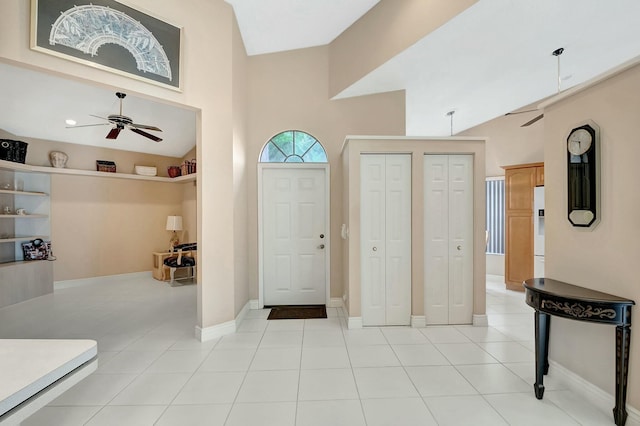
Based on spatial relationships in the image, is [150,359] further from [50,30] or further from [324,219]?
[50,30]

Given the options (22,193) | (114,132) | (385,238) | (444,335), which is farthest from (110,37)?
(444,335)

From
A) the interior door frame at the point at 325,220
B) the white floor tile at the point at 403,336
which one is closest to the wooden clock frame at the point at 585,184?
the white floor tile at the point at 403,336

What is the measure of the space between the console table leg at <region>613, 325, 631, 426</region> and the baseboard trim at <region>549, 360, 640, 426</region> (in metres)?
0.04

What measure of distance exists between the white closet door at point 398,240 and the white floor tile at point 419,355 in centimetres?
53

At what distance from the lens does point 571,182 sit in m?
2.12

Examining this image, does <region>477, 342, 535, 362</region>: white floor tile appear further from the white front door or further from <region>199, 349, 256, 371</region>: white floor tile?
<region>199, 349, 256, 371</region>: white floor tile

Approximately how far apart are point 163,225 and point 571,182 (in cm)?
732

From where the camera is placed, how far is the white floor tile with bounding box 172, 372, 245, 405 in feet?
6.63

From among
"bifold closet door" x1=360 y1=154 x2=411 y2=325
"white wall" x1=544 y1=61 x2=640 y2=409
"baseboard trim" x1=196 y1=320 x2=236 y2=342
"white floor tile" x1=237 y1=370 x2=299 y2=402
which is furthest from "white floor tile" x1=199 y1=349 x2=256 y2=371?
"white wall" x1=544 y1=61 x2=640 y2=409

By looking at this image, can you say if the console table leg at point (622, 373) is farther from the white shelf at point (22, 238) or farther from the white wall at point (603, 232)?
the white shelf at point (22, 238)

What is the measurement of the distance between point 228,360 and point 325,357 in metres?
0.97

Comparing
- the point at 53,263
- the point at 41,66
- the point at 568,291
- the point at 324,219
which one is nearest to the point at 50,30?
the point at 41,66

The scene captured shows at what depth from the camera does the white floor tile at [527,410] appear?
1.79m

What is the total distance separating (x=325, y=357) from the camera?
2.64 m
